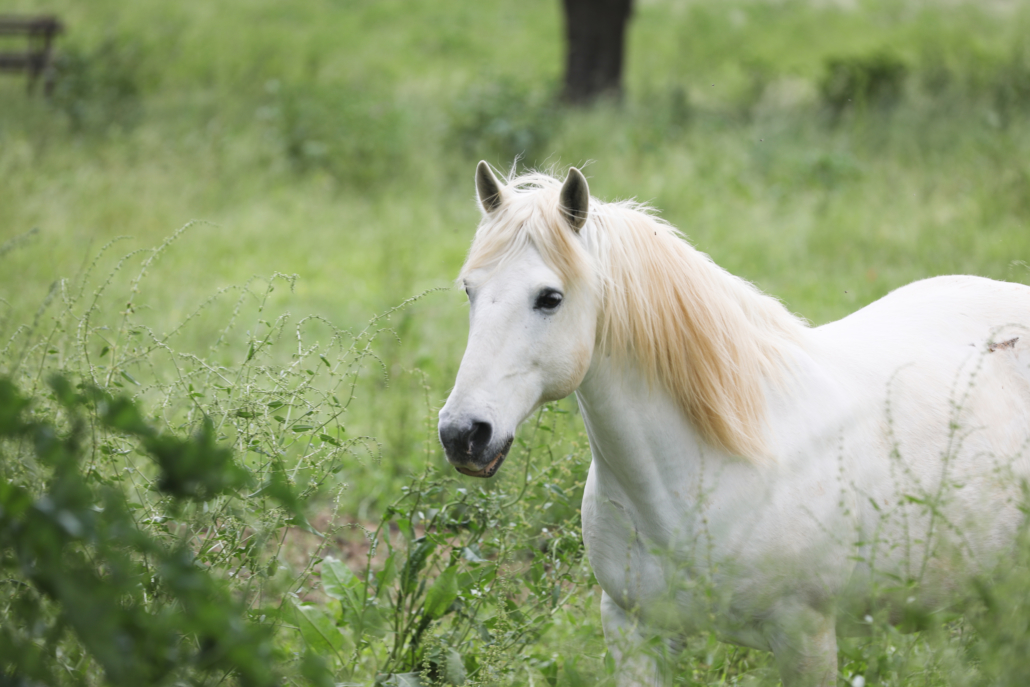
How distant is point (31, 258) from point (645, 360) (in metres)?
6.23

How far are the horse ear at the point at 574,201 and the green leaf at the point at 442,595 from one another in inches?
45.6

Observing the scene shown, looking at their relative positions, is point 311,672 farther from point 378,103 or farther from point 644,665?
point 378,103

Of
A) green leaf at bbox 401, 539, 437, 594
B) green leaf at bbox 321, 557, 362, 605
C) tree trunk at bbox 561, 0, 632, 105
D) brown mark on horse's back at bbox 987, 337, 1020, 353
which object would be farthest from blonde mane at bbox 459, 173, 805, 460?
tree trunk at bbox 561, 0, 632, 105

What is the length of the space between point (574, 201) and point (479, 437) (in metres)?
0.66

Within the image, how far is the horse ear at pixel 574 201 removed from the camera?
2025 millimetres

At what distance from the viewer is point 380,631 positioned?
2539 mm

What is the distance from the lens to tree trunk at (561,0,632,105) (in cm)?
1097

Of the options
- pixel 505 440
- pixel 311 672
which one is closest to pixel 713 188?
pixel 505 440

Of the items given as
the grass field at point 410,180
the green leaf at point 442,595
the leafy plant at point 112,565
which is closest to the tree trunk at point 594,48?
the grass field at point 410,180

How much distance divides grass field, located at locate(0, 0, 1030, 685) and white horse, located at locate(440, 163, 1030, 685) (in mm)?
240

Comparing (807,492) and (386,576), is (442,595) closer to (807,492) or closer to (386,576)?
(386,576)

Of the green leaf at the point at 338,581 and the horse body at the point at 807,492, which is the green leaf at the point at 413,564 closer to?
the green leaf at the point at 338,581

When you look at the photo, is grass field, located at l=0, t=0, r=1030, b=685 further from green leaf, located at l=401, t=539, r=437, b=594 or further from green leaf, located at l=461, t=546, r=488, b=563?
green leaf, located at l=401, t=539, r=437, b=594

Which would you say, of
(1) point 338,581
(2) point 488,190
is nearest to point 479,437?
(2) point 488,190
